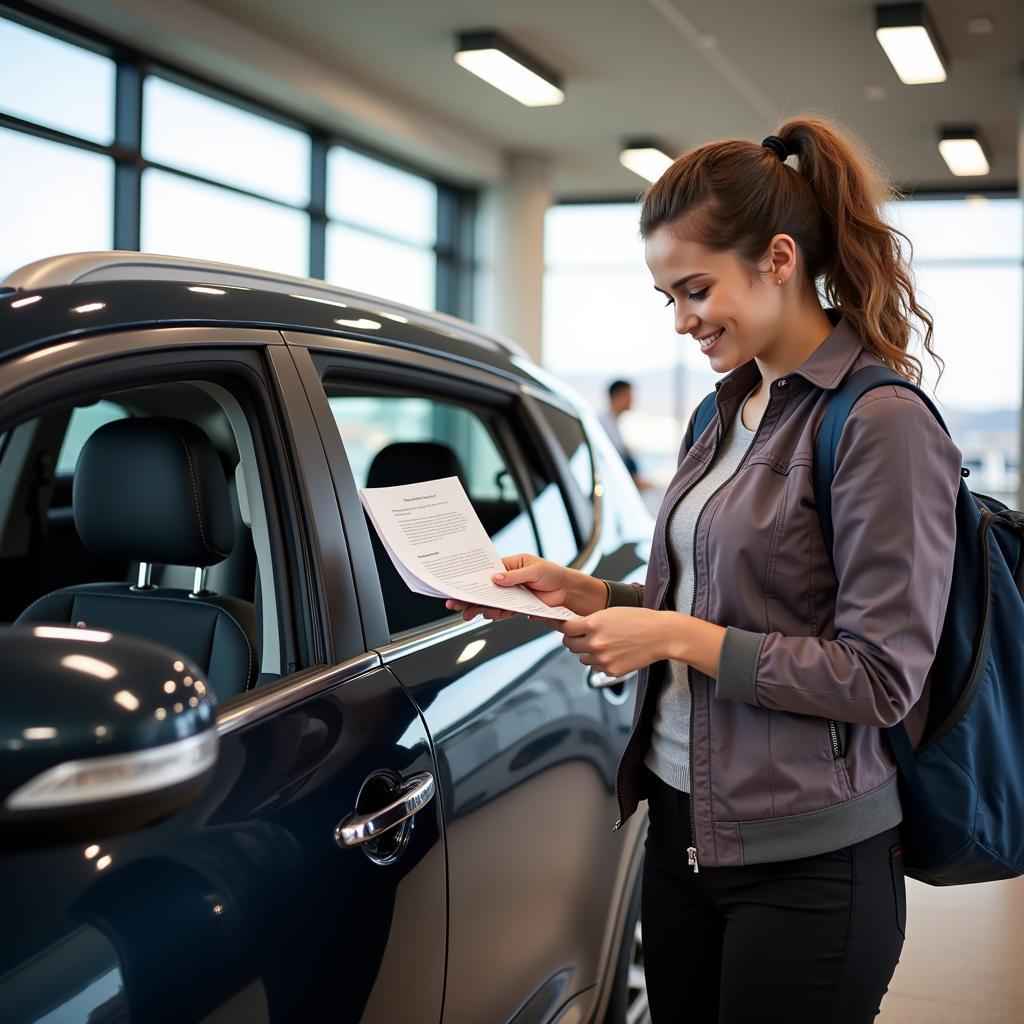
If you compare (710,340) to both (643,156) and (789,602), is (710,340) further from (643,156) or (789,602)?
(643,156)

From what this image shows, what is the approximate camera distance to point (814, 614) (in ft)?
4.28

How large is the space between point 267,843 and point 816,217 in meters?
0.93

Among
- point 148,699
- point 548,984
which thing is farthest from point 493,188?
point 148,699

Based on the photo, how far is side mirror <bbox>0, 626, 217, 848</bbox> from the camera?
0.75 meters

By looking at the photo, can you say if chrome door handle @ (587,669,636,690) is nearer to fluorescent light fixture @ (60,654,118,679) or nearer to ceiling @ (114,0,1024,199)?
fluorescent light fixture @ (60,654,118,679)

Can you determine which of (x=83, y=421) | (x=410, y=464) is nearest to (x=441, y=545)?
(x=410, y=464)

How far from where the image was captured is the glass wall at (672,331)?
440 inches

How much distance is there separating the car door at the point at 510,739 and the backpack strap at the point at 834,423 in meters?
0.53

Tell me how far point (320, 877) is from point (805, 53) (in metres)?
7.42

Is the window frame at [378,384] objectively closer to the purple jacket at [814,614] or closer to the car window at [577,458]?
the car window at [577,458]

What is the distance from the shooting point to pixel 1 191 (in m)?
6.03

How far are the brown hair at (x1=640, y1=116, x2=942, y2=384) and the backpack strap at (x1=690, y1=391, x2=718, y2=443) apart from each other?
209 mm

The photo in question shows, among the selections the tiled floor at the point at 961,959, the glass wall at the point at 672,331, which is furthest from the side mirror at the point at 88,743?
the glass wall at the point at 672,331

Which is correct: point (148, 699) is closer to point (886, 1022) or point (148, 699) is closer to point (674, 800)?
point (674, 800)
